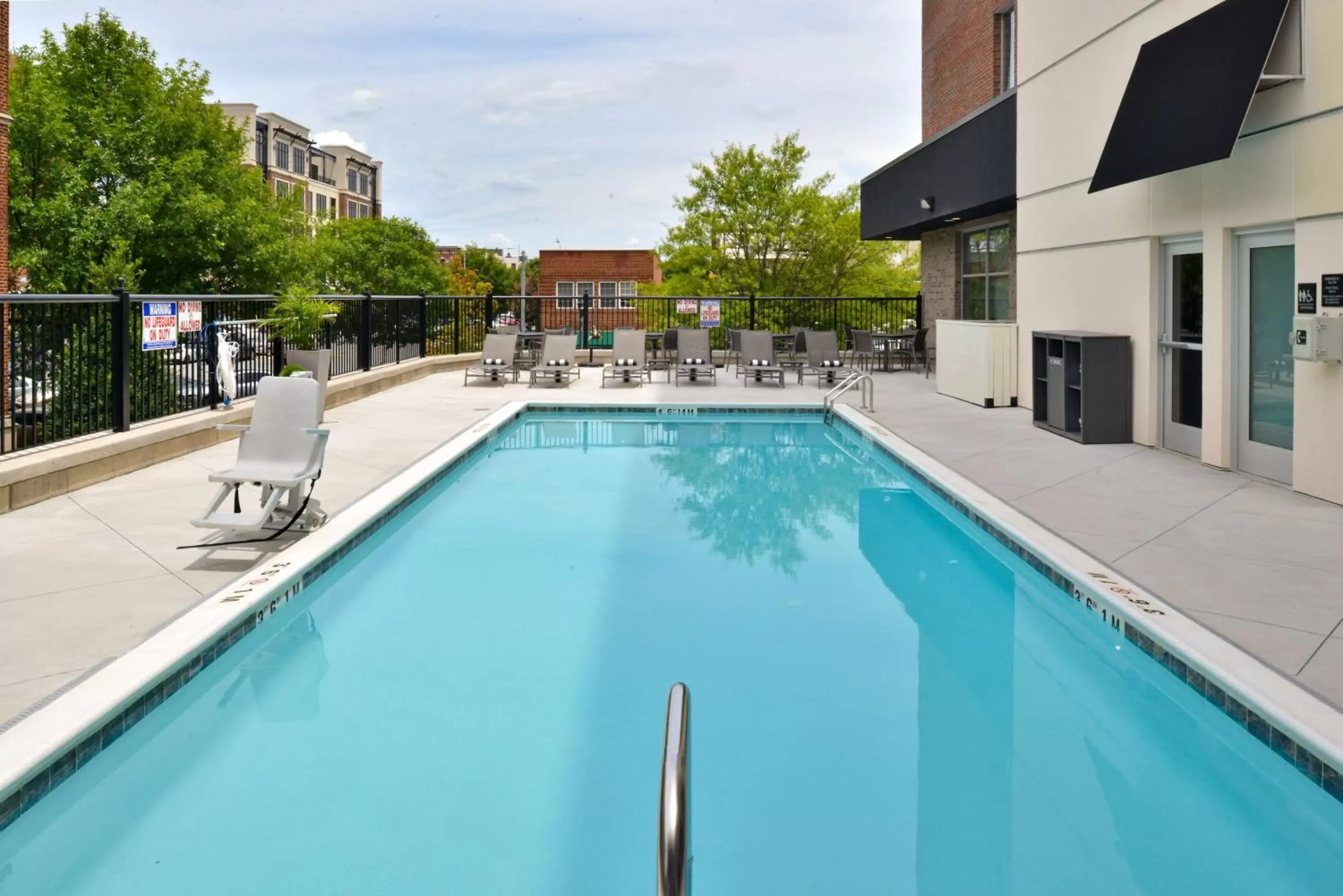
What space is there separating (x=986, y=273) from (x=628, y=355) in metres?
6.87

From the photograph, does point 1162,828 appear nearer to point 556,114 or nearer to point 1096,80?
point 1096,80

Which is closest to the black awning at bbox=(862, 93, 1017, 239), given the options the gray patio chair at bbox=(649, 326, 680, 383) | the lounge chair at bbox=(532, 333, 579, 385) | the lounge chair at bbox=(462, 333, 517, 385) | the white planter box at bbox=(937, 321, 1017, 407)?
the white planter box at bbox=(937, 321, 1017, 407)

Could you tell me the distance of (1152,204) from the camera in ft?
35.4

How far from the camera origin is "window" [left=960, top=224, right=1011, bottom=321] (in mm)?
19234

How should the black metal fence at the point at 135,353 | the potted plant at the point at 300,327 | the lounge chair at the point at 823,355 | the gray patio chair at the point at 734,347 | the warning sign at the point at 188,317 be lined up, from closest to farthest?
the black metal fence at the point at 135,353
the warning sign at the point at 188,317
the potted plant at the point at 300,327
the lounge chair at the point at 823,355
the gray patio chair at the point at 734,347

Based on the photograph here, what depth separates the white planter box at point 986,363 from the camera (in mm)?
14906

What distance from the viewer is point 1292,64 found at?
8.30m

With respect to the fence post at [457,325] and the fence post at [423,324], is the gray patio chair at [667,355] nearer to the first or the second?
the fence post at [457,325]

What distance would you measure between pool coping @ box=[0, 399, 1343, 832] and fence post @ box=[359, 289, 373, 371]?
9234mm

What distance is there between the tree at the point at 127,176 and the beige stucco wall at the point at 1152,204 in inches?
1013

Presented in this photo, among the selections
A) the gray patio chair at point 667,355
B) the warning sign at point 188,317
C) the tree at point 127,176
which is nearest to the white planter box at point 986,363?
the gray patio chair at point 667,355

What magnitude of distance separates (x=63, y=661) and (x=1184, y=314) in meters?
9.87

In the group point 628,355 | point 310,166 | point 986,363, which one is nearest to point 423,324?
point 628,355

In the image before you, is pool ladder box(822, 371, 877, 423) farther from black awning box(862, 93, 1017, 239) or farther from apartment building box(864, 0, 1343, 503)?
black awning box(862, 93, 1017, 239)
